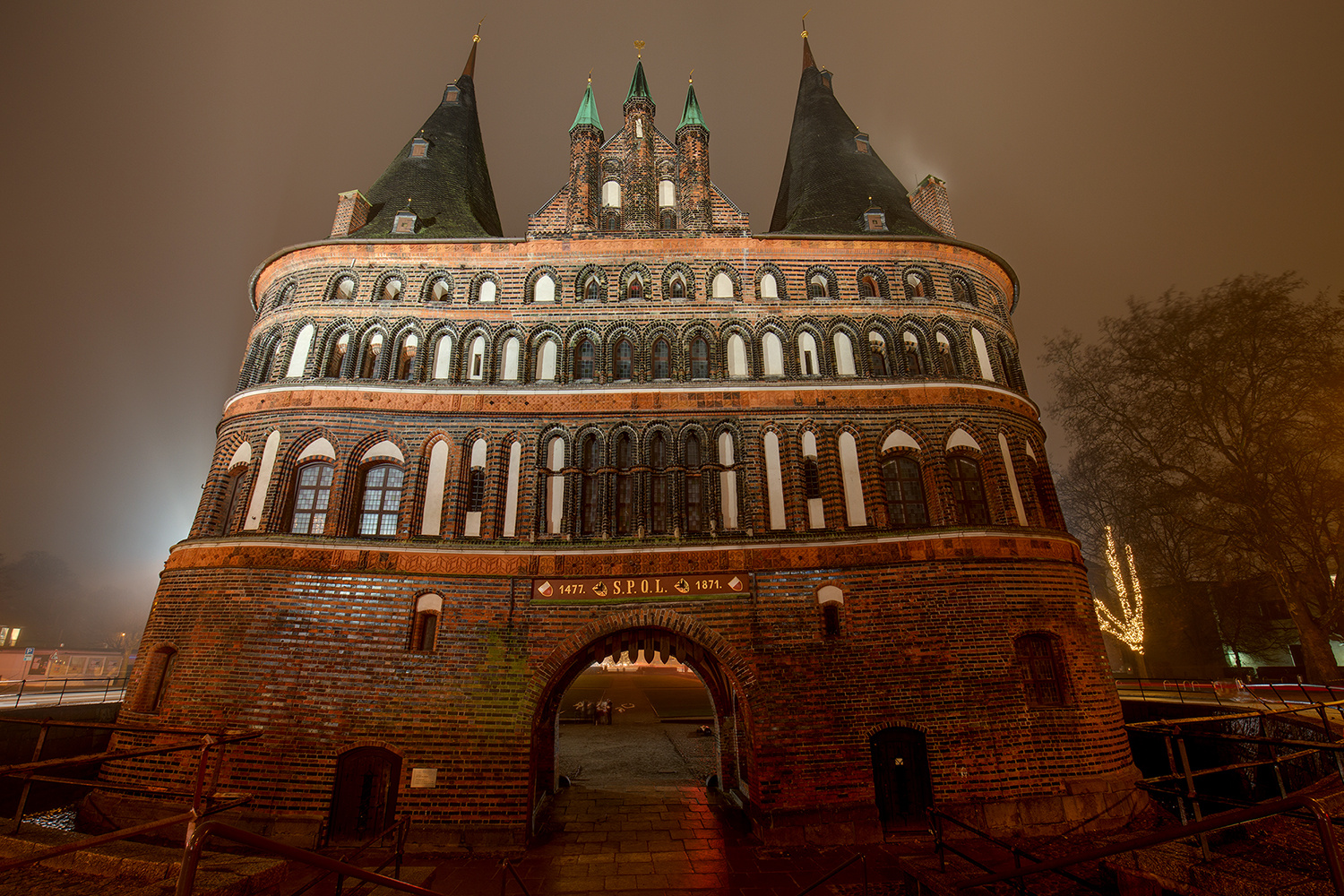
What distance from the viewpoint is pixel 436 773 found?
32.6 ft

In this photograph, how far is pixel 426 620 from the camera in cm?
1098

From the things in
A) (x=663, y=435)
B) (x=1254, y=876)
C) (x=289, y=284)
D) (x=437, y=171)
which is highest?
(x=437, y=171)

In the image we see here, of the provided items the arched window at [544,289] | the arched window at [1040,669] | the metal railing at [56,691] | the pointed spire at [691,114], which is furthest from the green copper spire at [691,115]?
the metal railing at [56,691]

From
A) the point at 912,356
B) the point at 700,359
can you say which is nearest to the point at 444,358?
the point at 700,359

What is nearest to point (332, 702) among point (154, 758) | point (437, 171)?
point (154, 758)

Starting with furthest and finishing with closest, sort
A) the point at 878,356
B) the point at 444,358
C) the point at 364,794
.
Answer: the point at 878,356 → the point at 444,358 → the point at 364,794

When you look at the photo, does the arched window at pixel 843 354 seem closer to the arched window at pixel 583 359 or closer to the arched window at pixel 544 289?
the arched window at pixel 583 359

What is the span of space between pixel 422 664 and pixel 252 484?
5210 millimetres

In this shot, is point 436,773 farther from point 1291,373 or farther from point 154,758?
point 1291,373

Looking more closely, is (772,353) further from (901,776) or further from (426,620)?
(426,620)

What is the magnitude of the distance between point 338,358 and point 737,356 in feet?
29.2

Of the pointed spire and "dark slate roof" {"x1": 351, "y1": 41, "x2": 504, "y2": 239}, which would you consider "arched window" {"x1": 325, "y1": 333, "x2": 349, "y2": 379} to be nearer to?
"dark slate roof" {"x1": 351, "y1": 41, "x2": 504, "y2": 239}

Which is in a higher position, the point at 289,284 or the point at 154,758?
the point at 289,284

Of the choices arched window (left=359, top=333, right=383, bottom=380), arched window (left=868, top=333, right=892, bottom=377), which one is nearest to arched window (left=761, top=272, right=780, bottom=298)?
arched window (left=868, top=333, right=892, bottom=377)
